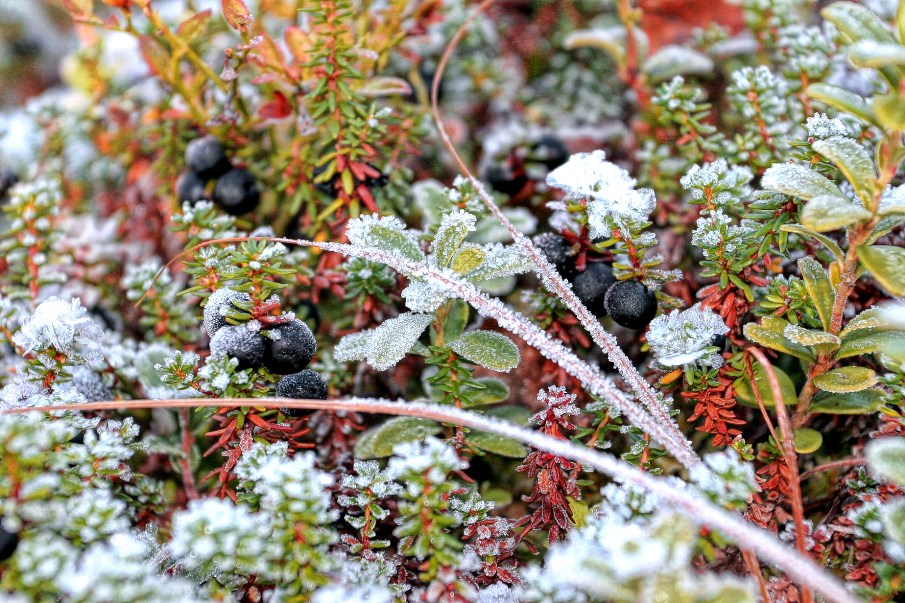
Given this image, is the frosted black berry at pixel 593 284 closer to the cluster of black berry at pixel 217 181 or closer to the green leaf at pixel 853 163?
the green leaf at pixel 853 163

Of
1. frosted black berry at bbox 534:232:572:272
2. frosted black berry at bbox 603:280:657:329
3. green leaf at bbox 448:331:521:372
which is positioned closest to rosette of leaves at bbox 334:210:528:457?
green leaf at bbox 448:331:521:372

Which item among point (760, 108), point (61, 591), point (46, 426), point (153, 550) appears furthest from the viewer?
point (760, 108)

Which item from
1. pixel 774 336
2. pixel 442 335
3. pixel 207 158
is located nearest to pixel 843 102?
pixel 774 336

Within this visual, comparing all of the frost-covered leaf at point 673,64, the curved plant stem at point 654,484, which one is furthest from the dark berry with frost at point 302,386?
the frost-covered leaf at point 673,64

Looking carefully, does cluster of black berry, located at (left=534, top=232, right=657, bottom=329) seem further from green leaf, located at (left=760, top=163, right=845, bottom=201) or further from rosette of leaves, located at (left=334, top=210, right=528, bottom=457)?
green leaf, located at (left=760, top=163, right=845, bottom=201)

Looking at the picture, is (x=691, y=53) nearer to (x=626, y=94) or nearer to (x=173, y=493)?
(x=626, y=94)

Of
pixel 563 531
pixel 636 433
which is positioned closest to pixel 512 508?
pixel 563 531

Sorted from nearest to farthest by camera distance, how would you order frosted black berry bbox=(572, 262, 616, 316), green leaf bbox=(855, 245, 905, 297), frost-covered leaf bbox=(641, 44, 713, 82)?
1. green leaf bbox=(855, 245, 905, 297)
2. frosted black berry bbox=(572, 262, 616, 316)
3. frost-covered leaf bbox=(641, 44, 713, 82)
